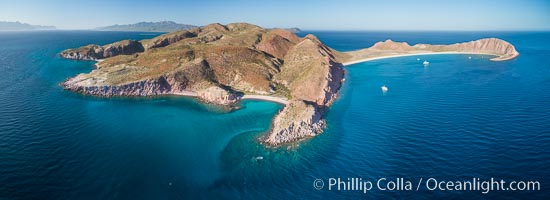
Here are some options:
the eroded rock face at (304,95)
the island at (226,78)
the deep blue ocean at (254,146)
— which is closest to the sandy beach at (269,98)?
the island at (226,78)

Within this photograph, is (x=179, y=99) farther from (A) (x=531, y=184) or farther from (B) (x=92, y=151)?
(A) (x=531, y=184)

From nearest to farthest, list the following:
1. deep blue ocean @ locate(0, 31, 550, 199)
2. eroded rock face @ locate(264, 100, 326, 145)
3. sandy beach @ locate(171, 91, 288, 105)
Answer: deep blue ocean @ locate(0, 31, 550, 199), eroded rock face @ locate(264, 100, 326, 145), sandy beach @ locate(171, 91, 288, 105)

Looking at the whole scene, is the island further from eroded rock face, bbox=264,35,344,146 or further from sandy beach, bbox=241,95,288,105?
sandy beach, bbox=241,95,288,105

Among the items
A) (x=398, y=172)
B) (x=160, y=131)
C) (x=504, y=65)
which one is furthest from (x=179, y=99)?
(x=504, y=65)

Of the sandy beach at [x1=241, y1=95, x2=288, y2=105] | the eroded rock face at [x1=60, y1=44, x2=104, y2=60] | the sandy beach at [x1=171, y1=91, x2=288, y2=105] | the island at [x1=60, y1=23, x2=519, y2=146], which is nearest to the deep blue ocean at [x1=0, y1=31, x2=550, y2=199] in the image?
the sandy beach at [x1=241, y1=95, x2=288, y2=105]

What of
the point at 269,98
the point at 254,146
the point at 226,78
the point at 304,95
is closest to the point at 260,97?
the point at 269,98

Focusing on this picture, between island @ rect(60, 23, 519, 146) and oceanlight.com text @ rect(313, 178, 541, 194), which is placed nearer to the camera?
oceanlight.com text @ rect(313, 178, 541, 194)

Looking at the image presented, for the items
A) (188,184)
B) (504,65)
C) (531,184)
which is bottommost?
(188,184)

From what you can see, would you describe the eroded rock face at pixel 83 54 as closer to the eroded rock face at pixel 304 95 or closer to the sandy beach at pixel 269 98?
the eroded rock face at pixel 304 95

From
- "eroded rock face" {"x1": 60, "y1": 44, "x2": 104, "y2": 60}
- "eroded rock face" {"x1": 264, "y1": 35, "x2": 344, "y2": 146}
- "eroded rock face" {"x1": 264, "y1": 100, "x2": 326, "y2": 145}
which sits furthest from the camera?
"eroded rock face" {"x1": 60, "y1": 44, "x2": 104, "y2": 60}
